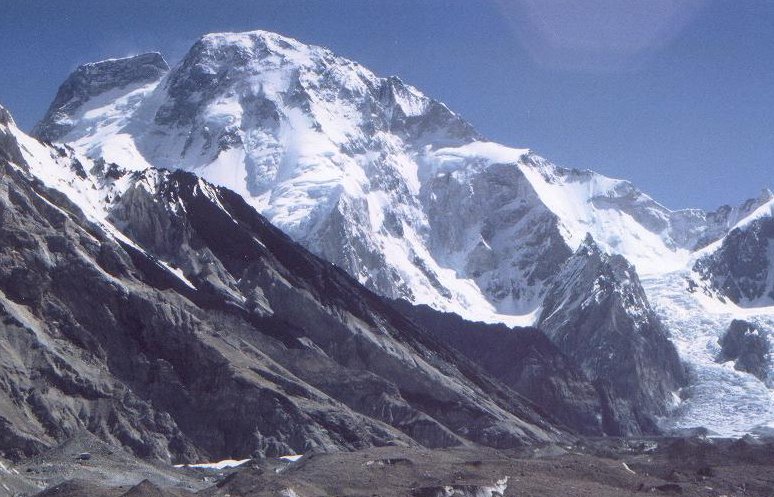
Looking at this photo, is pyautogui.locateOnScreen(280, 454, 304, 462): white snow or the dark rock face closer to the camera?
the dark rock face

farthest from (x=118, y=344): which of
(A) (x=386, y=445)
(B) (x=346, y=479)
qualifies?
(B) (x=346, y=479)

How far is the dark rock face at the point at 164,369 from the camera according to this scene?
151 metres

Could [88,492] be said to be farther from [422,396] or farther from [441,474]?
[422,396]

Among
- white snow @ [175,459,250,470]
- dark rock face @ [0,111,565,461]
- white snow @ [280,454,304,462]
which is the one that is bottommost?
white snow @ [175,459,250,470]

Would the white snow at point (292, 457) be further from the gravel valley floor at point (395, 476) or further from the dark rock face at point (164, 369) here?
the gravel valley floor at point (395, 476)

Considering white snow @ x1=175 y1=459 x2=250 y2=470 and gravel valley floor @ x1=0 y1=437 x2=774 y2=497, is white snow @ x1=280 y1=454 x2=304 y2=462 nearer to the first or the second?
gravel valley floor @ x1=0 y1=437 x2=774 y2=497

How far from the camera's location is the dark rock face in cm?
15138

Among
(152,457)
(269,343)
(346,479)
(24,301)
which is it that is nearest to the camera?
(346,479)

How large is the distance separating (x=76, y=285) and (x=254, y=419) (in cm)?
2751

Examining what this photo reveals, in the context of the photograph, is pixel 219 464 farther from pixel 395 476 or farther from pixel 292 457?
pixel 395 476

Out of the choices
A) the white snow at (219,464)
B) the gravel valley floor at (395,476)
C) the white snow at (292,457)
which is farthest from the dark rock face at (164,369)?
the gravel valley floor at (395,476)

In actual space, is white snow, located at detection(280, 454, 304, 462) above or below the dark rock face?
below

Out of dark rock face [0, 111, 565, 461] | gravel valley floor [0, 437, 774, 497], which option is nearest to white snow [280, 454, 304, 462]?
dark rock face [0, 111, 565, 461]

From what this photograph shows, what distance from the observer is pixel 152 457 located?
150m
